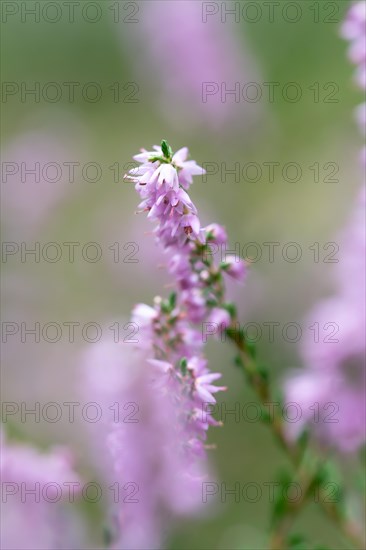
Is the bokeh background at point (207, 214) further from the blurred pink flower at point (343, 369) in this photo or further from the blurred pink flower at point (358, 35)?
the blurred pink flower at point (358, 35)

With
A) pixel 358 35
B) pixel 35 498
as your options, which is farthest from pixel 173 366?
pixel 358 35

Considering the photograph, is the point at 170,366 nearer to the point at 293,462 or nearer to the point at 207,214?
the point at 293,462

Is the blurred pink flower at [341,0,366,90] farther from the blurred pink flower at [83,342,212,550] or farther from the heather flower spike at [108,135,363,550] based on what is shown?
the blurred pink flower at [83,342,212,550]

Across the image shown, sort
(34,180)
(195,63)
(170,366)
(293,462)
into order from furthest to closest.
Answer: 1. (34,180)
2. (195,63)
3. (293,462)
4. (170,366)

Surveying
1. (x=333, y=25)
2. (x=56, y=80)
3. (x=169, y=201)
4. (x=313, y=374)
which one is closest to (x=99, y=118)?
(x=56, y=80)

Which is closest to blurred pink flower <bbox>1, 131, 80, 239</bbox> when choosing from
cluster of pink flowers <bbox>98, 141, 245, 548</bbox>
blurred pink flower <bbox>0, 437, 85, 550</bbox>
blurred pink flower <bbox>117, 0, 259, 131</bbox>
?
blurred pink flower <bbox>117, 0, 259, 131</bbox>

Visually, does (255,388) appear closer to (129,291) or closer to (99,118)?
(129,291)

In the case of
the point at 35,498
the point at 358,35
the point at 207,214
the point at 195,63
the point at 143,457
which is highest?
the point at 195,63
